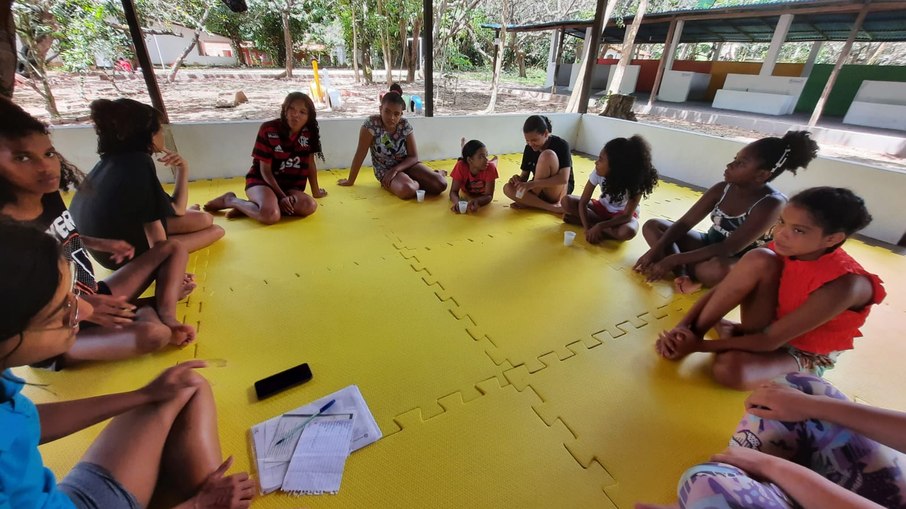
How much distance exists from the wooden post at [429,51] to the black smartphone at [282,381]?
4.22 m

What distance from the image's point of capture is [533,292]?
2.53 metres

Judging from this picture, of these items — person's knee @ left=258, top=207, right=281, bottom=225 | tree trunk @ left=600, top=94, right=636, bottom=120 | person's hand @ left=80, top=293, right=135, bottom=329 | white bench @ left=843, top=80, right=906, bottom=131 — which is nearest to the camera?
person's hand @ left=80, top=293, right=135, bottom=329

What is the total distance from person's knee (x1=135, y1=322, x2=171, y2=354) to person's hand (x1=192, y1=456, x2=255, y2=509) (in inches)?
35.8

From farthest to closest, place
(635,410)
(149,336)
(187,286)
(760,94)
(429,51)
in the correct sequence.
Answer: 1. (760,94)
2. (429,51)
3. (187,286)
4. (149,336)
5. (635,410)

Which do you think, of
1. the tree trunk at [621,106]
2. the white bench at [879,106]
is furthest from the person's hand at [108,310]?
the white bench at [879,106]

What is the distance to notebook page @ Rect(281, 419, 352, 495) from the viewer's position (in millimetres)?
1350

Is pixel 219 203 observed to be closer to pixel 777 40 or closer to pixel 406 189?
pixel 406 189

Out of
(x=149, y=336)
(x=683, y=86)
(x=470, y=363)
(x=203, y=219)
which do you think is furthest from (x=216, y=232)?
(x=683, y=86)

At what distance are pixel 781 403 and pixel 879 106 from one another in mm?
13903

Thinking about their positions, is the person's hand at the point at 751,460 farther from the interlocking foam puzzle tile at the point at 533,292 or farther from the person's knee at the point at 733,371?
the interlocking foam puzzle tile at the point at 533,292

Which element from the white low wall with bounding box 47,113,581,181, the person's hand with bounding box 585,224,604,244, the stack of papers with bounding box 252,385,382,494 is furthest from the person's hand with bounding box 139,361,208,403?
the white low wall with bounding box 47,113,581,181

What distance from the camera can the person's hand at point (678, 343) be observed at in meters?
1.94

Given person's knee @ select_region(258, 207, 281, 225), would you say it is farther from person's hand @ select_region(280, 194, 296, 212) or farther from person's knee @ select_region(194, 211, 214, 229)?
person's knee @ select_region(194, 211, 214, 229)

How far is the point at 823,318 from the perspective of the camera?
1490mm
